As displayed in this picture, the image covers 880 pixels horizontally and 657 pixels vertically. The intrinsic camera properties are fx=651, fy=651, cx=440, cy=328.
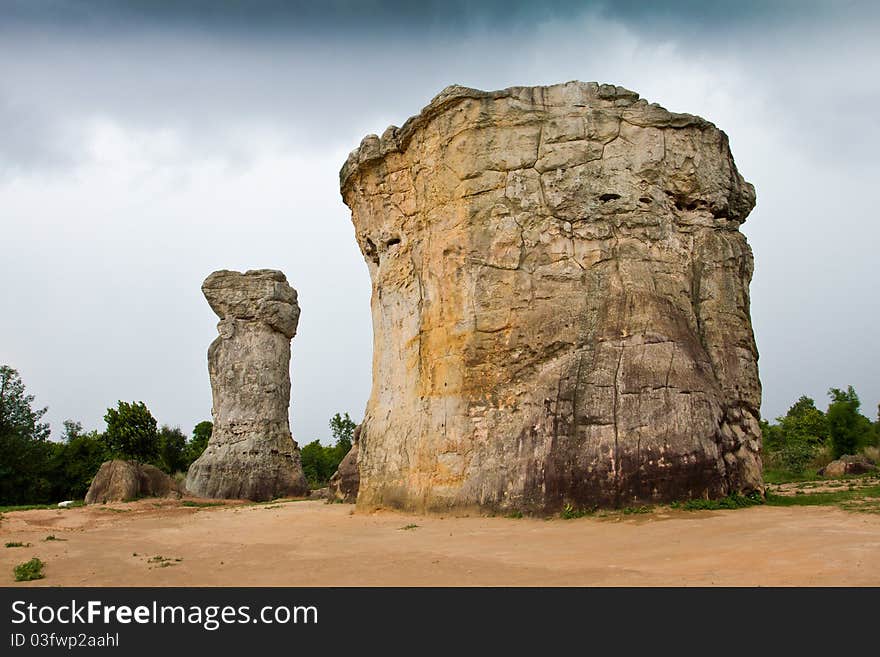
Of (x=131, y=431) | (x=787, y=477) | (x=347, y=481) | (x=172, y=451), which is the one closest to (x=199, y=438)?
(x=172, y=451)

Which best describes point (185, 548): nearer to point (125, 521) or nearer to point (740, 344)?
point (125, 521)

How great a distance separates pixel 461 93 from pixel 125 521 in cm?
1080

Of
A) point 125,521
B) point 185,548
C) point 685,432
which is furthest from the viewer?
point 125,521

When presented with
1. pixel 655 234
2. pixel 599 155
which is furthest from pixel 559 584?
pixel 599 155

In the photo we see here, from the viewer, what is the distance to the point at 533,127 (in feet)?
37.4

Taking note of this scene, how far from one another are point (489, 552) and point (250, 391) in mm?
16456

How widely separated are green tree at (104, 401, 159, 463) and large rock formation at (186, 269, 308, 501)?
3177mm

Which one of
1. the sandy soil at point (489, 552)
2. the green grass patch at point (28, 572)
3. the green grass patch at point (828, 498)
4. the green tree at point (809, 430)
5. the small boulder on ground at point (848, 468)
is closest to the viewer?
the sandy soil at point (489, 552)

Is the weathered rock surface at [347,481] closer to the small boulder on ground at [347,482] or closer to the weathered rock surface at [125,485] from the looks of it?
the small boulder on ground at [347,482]

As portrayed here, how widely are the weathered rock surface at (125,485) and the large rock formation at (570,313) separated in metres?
10.9

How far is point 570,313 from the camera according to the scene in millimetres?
10555

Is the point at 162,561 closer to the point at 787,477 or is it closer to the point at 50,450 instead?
the point at 787,477

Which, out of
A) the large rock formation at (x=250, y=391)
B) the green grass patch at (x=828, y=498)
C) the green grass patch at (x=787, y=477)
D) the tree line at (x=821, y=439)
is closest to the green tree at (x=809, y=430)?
the tree line at (x=821, y=439)

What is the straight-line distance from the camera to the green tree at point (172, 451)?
3222 centimetres
